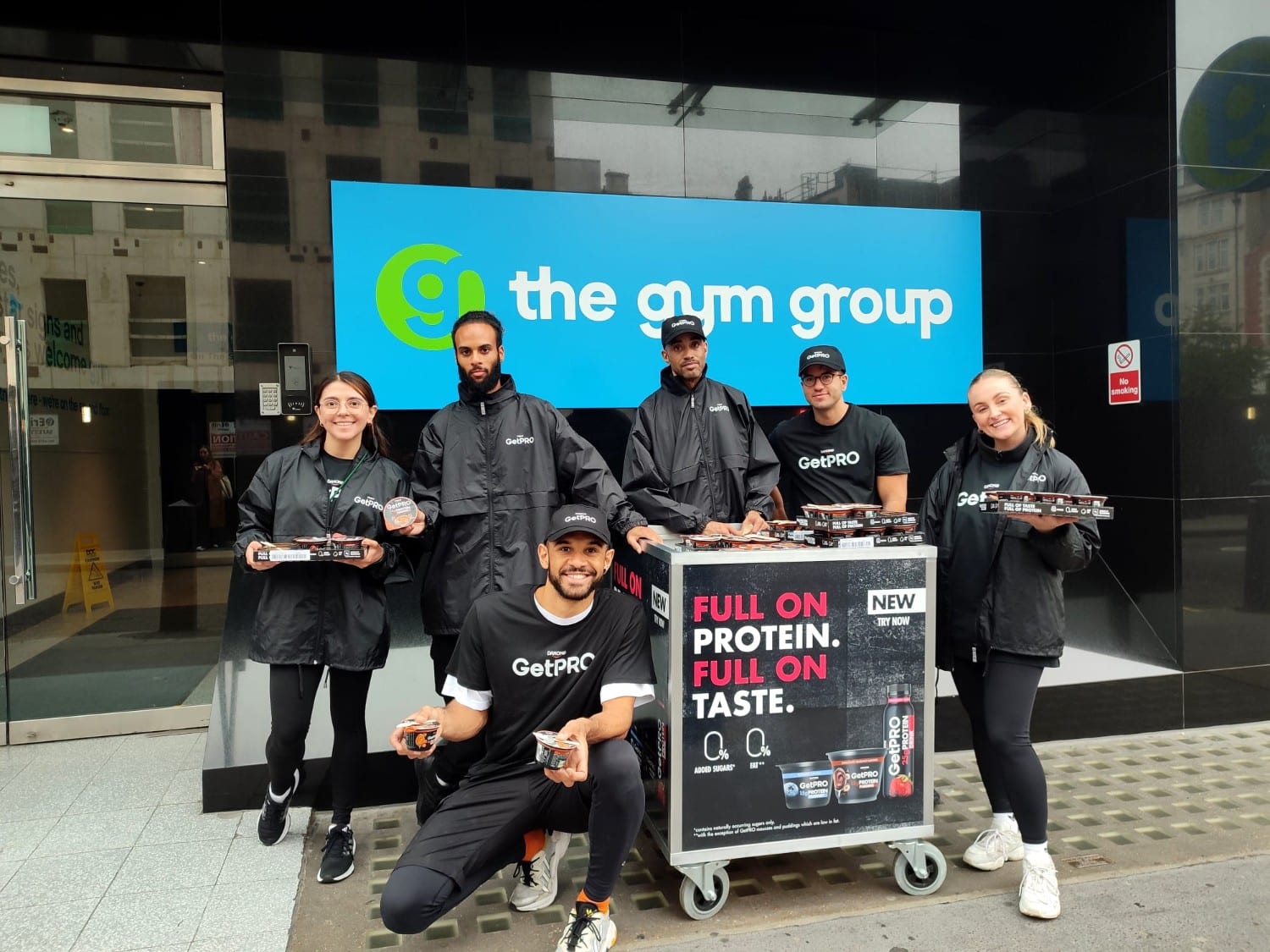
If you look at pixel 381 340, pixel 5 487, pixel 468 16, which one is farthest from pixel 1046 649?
pixel 5 487

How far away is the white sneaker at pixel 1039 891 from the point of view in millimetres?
2781

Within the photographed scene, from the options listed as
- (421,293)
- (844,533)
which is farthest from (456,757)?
(421,293)

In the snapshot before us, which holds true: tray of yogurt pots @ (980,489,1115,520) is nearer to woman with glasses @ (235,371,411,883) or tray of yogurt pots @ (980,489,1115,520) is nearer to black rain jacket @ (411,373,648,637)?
black rain jacket @ (411,373,648,637)

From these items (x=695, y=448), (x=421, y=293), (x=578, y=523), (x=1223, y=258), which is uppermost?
(x=1223, y=258)

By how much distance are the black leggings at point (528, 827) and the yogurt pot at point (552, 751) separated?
255mm

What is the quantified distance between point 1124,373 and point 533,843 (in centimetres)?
437

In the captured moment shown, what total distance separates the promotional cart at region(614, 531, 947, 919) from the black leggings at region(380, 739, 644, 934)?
9.8 inches

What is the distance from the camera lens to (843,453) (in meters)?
3.71

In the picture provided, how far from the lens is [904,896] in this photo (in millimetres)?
2949

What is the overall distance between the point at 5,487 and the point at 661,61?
14.7 ft

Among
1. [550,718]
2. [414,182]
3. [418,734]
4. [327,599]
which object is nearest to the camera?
[418,734]

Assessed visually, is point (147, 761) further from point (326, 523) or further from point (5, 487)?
point (326, 523)

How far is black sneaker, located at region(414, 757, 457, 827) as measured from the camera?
290cm

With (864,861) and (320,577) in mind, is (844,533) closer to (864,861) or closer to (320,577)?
(864,861)
